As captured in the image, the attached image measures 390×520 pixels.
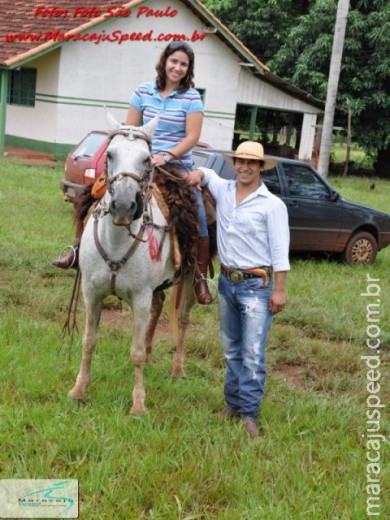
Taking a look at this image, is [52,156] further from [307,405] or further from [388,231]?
[307,405]

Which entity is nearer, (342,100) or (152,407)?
(152,407)

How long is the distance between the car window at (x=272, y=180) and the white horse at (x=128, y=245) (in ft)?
17.7

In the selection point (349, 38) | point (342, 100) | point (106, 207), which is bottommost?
point (106, 207)

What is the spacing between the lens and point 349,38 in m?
25.9

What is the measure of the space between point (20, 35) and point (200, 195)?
659 inches

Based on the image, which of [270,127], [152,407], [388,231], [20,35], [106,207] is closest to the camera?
[106,207]

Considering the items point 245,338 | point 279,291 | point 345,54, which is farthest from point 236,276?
point 345,54

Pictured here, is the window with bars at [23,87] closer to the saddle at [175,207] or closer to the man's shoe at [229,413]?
the saddle at [175,207]

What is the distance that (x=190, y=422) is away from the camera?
452 cm

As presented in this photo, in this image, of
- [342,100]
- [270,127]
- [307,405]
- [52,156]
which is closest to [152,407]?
[307,405]

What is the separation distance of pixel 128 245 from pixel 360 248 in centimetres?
768

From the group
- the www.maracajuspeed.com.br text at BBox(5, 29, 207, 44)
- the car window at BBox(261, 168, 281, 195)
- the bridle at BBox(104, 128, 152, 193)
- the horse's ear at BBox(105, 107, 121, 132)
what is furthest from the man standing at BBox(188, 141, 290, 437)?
the www.maracajuspeed.com.br text at BBox(5, 29, 207, 44)

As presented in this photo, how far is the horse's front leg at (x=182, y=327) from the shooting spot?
5.59 m

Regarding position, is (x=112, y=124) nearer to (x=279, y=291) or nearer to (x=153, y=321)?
(x=279, y=291)
